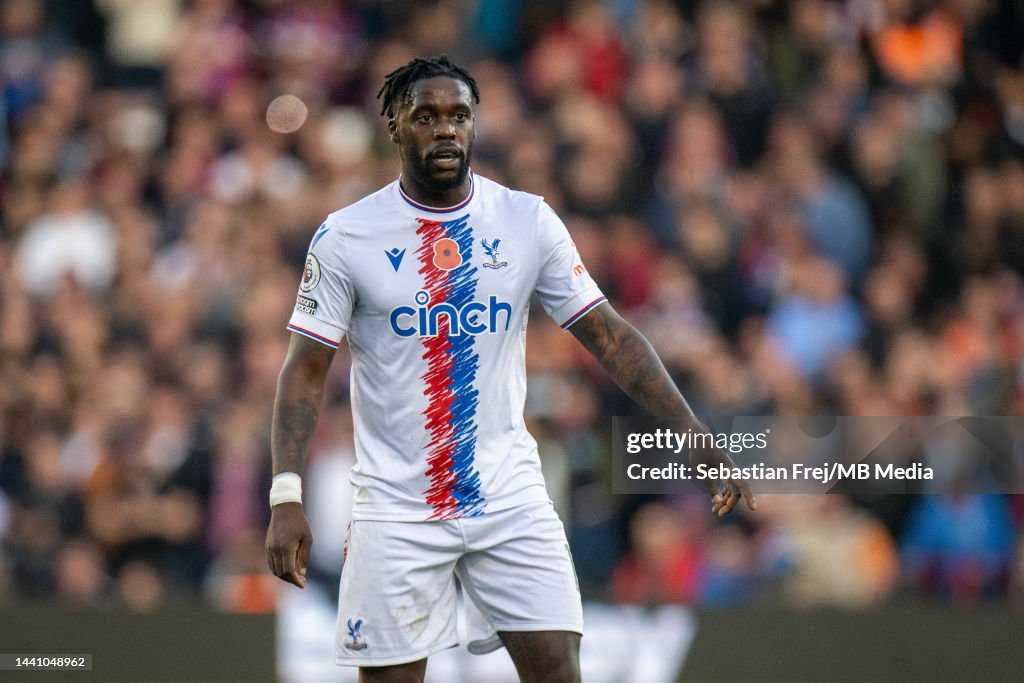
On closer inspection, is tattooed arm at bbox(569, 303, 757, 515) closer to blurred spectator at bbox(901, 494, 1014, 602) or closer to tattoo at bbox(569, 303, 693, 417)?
tattoo at bbox(569, 303, 693, 417)

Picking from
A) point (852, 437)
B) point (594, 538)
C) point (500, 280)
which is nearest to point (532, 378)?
point (594, 538)

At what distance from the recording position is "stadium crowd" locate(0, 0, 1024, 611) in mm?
10141

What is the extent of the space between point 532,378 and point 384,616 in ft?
17.1

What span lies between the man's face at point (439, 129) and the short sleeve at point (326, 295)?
1.24ft

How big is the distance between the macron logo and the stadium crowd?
452 cm

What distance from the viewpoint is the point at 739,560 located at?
10031mm

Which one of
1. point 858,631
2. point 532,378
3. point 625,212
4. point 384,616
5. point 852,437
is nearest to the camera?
point 384,616

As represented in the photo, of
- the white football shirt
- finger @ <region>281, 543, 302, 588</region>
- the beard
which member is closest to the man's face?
the beard

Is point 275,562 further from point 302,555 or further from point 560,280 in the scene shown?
point 560,280

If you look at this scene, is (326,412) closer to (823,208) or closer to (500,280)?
(823,208)

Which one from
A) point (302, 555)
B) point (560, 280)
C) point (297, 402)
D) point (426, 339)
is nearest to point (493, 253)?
point (560, 280)

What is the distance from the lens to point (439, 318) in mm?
5578

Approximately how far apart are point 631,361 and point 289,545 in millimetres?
1363

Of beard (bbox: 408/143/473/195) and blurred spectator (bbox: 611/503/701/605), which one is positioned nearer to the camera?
beard (bbox: 408/143/473/195)
